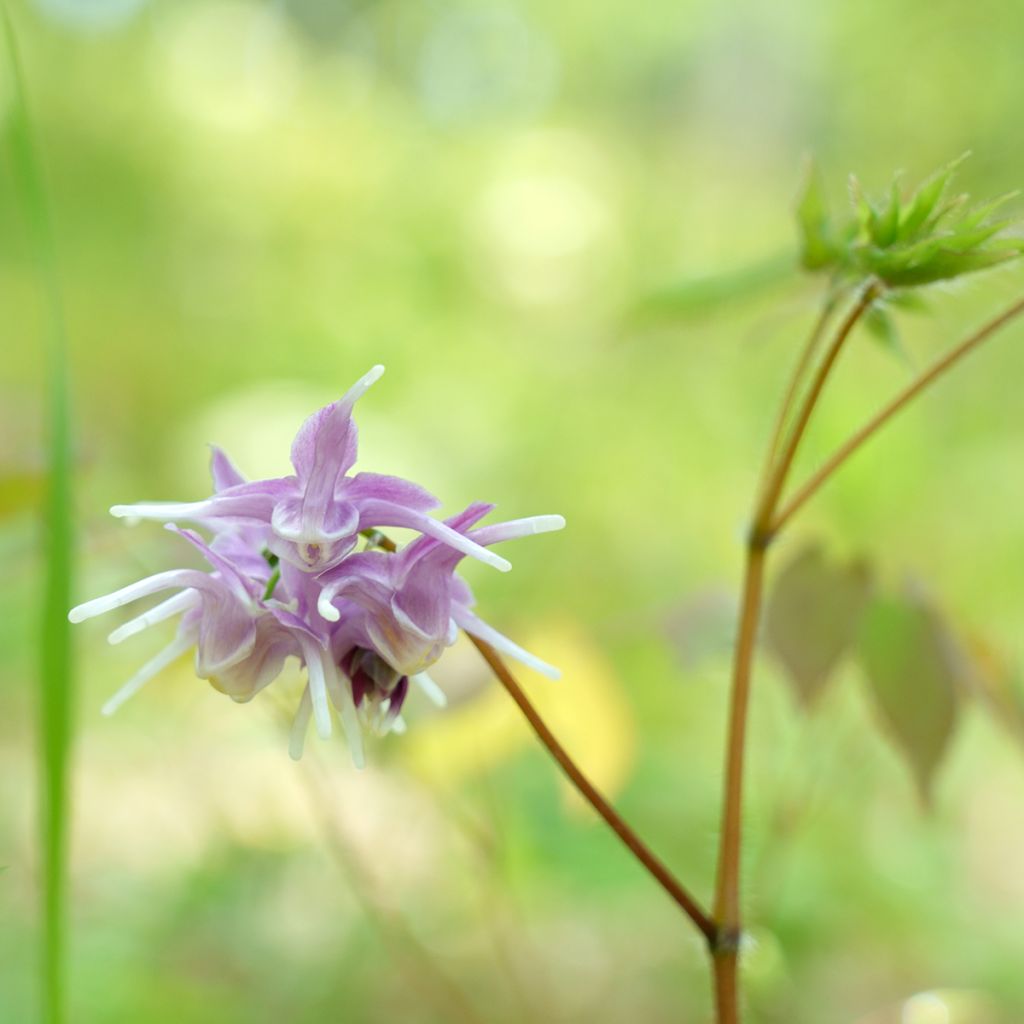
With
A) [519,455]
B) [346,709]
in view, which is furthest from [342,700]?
[519,455]

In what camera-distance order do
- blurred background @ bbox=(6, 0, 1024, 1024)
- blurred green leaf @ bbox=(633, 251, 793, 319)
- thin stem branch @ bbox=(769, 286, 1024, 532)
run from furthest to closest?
1. blurred background @ bbox=(6, 0, 1024, 1024)
2. blurred green leaf @ bbox=(633, 251, 793, 319)
3. thin stem branch @ bbox=(769, 286, 1024, 532)

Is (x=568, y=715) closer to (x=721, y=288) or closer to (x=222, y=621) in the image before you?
(x=721, y=288)

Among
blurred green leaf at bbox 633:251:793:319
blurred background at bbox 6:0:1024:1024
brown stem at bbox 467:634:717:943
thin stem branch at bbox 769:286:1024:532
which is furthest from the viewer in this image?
blurred background at bbox 6:0:1024:1024

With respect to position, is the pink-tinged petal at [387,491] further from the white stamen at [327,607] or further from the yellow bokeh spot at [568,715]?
the yellow bokeh spot at [568,715]

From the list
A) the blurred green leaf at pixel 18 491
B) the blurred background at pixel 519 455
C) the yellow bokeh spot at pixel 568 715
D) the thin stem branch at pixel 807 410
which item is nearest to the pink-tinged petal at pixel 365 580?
the thin stem branch at pixel 807 410

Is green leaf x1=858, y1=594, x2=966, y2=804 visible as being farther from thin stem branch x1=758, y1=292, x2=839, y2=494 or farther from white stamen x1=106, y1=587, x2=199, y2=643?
white stamen x1=106, y1=587, x2=199, y2=643

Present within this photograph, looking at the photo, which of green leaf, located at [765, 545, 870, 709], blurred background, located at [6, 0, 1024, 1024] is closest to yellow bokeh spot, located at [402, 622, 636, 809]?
blurred background, located at [6, 0, 1024, 1024]
